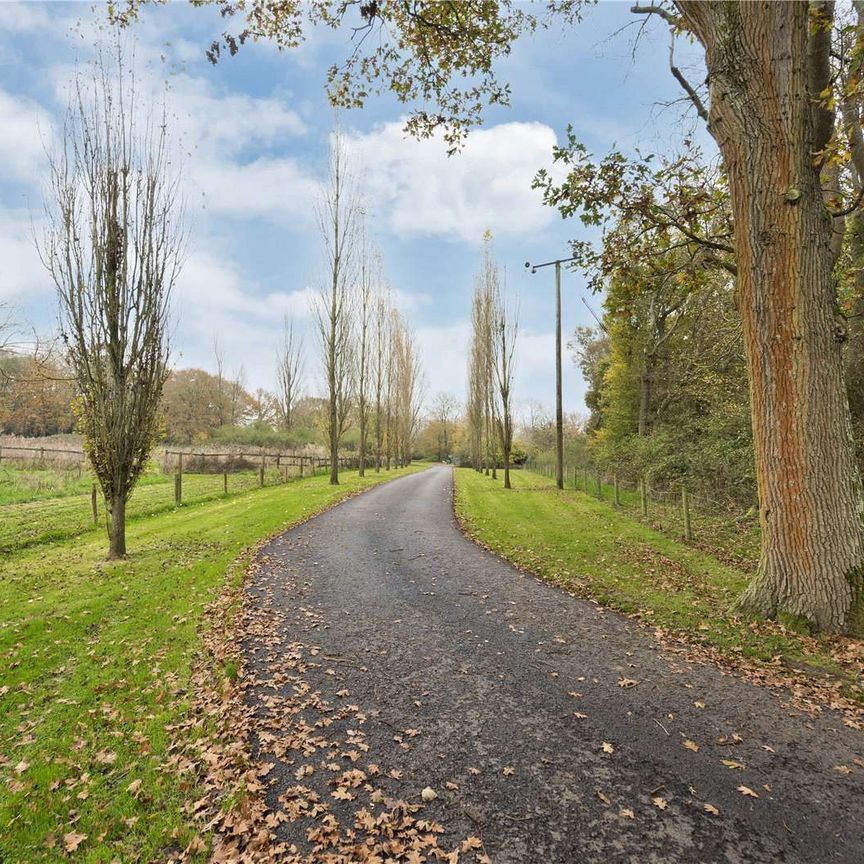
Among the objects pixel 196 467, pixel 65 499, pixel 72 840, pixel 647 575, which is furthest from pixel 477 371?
pixel 72 840

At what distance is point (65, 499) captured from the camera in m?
17.0

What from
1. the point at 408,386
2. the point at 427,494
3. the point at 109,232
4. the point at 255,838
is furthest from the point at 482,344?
the point at 255,838

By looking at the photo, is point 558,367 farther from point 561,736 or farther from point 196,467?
point 196,467

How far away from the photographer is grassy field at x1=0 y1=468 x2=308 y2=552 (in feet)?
38.5

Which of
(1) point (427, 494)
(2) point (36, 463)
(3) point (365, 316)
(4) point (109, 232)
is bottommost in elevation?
(1) point (427, 494)

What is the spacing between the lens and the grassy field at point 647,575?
4.96 meters

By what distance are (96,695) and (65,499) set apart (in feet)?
51.9

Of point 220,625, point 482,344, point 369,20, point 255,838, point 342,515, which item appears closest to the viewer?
point 255,838

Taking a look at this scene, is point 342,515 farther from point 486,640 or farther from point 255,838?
point 255,838

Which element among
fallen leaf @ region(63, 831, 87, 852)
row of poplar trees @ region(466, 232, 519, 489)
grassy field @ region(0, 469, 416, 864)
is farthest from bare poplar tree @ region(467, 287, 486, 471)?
fallen leaf @ region(63, 831, 87, 852)

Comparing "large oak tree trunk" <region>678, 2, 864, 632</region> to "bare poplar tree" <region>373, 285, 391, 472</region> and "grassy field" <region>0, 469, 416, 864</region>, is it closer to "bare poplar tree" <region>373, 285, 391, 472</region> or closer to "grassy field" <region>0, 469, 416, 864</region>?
"grassy field" <region>0, 469, 416, 864</region>

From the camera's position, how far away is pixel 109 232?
891cm

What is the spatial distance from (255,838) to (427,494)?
645 inches

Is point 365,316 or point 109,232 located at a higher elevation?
point 365,316
